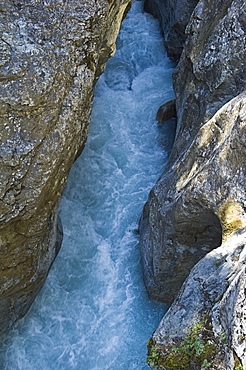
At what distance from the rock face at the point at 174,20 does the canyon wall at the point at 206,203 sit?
11.4 ft

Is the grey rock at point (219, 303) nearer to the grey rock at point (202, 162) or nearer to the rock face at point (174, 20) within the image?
the grey rock at point (202, 162)

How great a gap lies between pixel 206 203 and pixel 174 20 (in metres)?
7.91

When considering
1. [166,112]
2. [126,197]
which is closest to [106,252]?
[126,197]

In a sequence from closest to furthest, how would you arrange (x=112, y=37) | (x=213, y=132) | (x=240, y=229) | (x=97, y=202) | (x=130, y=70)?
(x=240, y=229) < (x=213, y=132) < (x=112, y=37) < (x=97, y=202) < (x=130, y=70)

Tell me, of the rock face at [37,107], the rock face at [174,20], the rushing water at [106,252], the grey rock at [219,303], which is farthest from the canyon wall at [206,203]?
the rock face at [174,20]

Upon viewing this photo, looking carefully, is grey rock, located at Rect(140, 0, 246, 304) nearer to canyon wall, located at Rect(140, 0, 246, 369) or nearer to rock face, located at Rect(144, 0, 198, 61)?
canyon wall, located at Rect(140, 0, 246, 369)

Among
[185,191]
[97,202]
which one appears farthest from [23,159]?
[97,202]

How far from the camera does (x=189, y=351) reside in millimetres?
4477

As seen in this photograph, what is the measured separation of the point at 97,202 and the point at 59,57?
Answer: 4.09 metres

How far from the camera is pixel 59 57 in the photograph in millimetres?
6410

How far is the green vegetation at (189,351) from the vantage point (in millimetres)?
4250

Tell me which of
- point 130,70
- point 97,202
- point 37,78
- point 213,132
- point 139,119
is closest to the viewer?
point 37,78

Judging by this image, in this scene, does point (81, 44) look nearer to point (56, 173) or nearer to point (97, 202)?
point (56, 173)

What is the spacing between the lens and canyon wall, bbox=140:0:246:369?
15.0 ft
